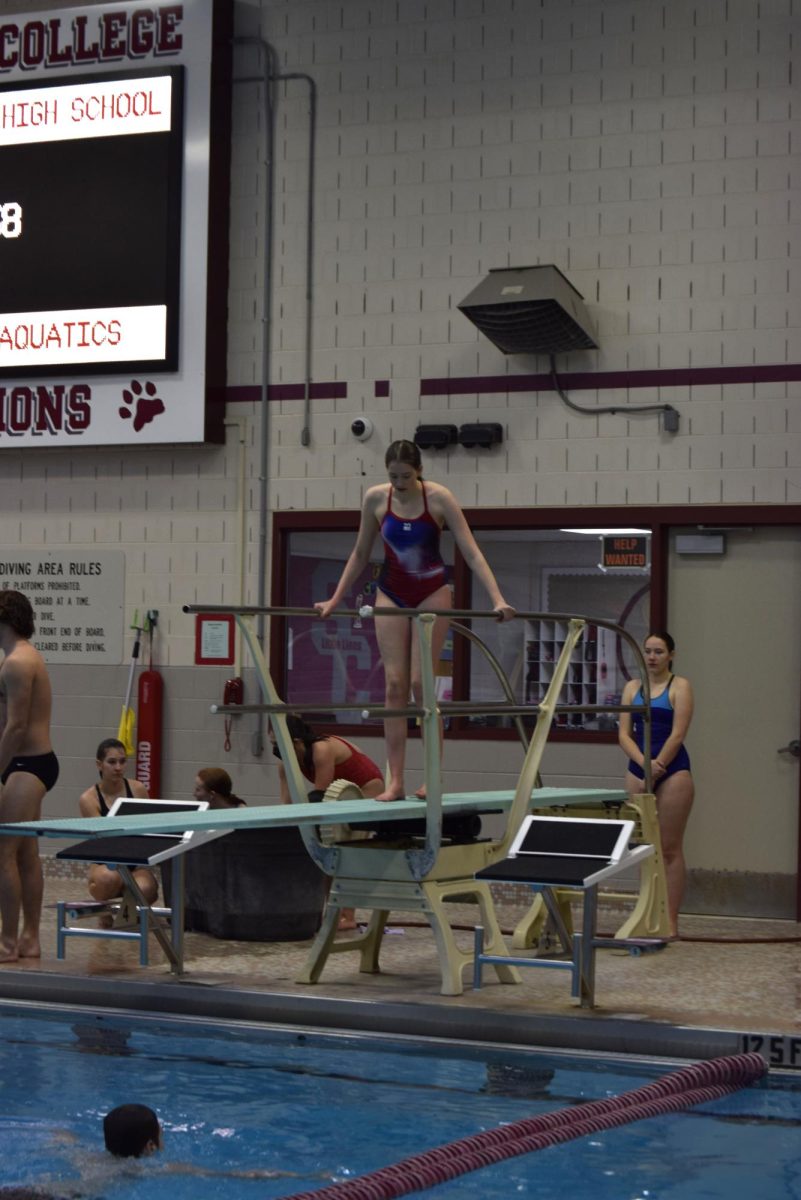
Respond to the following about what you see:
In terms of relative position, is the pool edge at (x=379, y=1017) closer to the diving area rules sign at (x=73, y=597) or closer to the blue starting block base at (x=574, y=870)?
the blue starting block base at (x=574, y=870)

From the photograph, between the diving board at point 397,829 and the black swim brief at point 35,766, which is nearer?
the diving board at point 397,829

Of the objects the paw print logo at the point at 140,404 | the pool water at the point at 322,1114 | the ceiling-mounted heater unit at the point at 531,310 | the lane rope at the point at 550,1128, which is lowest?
the pool water at the point at 322,1114

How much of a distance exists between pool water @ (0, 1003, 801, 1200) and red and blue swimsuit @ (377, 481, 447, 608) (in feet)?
7.01

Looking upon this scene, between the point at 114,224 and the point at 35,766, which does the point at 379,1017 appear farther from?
the point at 114,224

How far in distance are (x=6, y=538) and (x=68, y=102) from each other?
3.17 meters

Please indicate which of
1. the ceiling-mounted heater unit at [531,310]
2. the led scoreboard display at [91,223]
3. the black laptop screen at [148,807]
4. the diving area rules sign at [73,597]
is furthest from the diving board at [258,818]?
the led scoreboard display at [91,223]

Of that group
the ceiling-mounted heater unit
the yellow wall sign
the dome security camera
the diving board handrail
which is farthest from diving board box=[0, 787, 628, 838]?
the dome security camera

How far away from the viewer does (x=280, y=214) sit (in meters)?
11.5

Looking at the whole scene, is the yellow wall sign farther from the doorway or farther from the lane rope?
the lane rope

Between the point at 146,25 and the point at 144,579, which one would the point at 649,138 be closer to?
the point at 146,25

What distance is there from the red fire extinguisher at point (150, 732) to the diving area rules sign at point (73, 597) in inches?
15.0

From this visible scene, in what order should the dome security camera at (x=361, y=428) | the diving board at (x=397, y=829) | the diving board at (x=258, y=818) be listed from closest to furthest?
the diving board at (x=258, y=818)
the diving board at (x=397, y=829)
the dome security camera at (x=361, y=428)

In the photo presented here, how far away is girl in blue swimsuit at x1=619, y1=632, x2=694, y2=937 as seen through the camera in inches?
359

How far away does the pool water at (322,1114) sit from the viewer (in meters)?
4.79
